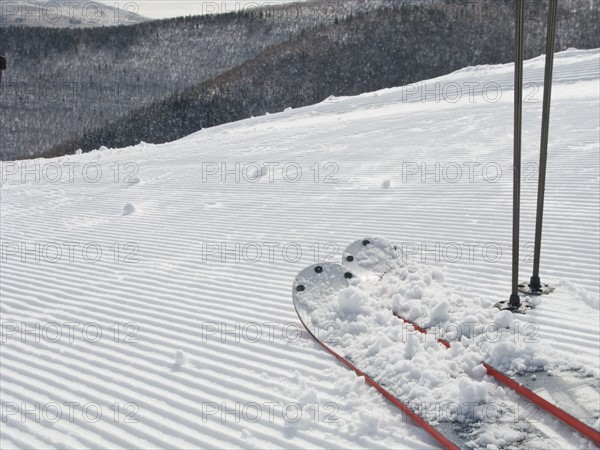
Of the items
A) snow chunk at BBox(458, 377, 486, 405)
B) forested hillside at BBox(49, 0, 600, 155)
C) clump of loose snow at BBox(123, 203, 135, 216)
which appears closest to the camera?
snow chunk at BBox(458, 377, 486, 405)

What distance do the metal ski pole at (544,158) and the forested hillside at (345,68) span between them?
49.4m

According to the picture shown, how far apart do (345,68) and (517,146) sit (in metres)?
54.5

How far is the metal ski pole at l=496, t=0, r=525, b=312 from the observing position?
3811 millimetres

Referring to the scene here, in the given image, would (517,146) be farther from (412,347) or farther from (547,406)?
(547,406)

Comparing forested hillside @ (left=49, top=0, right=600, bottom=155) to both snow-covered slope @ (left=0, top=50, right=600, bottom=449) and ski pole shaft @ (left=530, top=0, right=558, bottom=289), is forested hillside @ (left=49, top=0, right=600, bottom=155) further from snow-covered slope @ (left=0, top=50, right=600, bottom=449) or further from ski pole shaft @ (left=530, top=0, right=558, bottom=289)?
ski pole shaft @ (left=530, top=0, right=558, bottom=289)

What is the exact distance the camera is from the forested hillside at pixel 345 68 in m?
53.3

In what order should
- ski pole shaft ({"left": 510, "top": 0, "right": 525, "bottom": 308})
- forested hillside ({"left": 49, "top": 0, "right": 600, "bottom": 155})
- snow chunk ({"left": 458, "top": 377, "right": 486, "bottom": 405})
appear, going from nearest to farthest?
snow chunk ({"left": 458, "top": 377, "right": 486, "bottom": 405}) < ski pole shaft ({"left": 510, "top": 0, "right": 525, "bottom": 308}) < forested hillside ({"left": 49, "top": 0, "right": 600, "bottom": 155})

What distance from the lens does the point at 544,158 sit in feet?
14.8

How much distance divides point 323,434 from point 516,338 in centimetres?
145

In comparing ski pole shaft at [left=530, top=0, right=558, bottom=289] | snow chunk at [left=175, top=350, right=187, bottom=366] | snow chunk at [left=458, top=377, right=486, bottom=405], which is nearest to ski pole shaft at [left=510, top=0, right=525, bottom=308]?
ski pole shaft at [left=530, top=0, right=558, bottom=289]

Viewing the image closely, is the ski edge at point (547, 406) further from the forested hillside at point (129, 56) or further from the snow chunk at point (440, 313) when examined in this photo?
the forested hillside at point (129, 56)

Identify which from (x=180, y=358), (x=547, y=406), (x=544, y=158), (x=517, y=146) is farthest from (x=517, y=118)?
(x=180, y=358)

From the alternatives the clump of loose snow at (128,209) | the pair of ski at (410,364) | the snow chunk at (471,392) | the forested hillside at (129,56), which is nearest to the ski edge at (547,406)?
the pair of ski at (410,364)

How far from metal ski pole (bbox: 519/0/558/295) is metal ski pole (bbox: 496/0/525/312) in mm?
175
